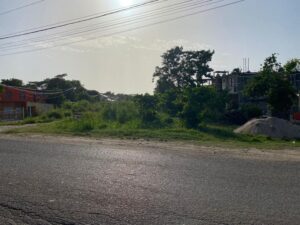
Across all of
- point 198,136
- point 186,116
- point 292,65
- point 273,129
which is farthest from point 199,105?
point 292,65

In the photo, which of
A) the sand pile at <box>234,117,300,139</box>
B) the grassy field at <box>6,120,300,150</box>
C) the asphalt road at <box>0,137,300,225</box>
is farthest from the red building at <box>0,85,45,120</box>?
the asphalt road at <box>0,137,300,225</box>

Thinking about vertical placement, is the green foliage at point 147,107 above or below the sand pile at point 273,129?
above

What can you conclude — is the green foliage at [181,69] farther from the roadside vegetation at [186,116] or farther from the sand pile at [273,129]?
the sand pile at [273,129]

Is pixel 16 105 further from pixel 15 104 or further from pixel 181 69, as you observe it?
pixel 181 69

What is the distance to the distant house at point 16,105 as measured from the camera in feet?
170

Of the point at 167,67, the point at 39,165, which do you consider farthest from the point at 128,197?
the point at 167,67

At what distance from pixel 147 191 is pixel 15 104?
177 ft

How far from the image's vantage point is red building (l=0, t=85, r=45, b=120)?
51906 millimetres

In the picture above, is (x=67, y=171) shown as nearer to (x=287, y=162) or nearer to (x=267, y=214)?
(x=267, y=214)

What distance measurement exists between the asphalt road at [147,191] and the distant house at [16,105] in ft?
148

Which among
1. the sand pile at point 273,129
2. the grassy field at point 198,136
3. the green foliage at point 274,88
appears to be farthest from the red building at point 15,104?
the sand pile at point 273,129

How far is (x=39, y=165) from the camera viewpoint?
29.5 feet

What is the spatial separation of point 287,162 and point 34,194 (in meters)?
7.70

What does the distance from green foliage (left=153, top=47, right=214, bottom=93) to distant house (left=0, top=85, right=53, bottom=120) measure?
21218 mm
